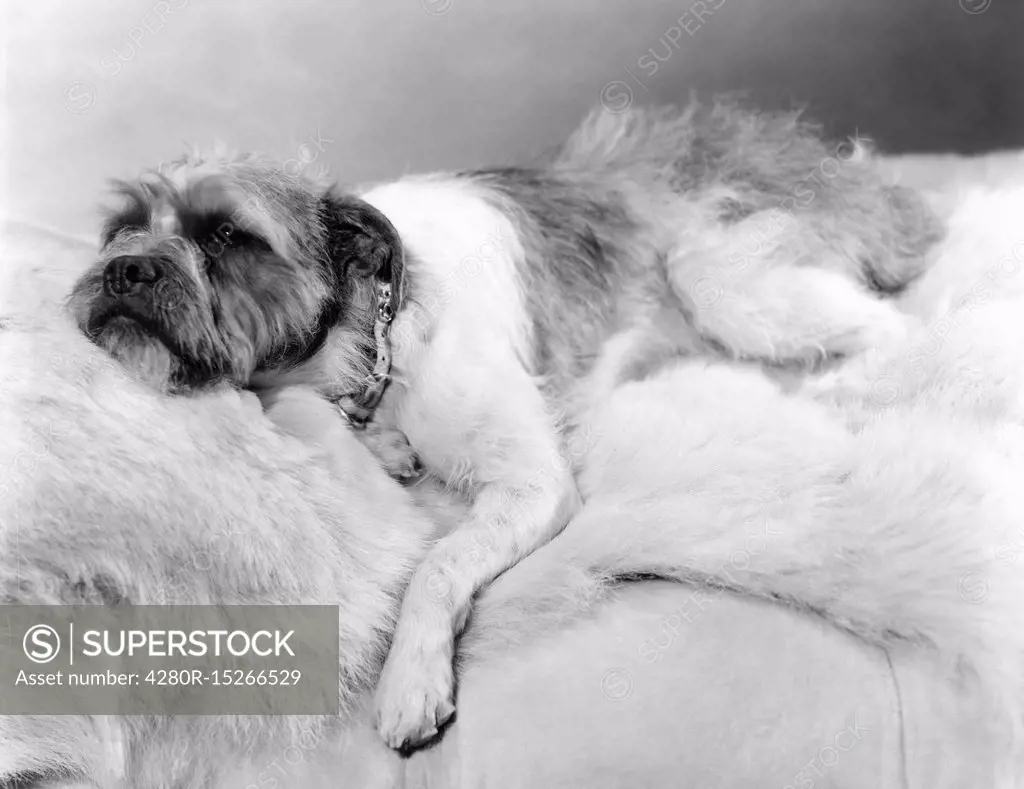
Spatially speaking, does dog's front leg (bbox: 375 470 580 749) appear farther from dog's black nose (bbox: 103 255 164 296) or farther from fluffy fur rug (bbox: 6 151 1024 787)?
dog's black nose (bbox: 103 255 164 296)

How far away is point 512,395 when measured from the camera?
1.98 m

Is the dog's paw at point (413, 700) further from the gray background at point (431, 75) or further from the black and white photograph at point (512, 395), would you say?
the gray background at point (431, 75)

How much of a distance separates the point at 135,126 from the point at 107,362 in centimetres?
108

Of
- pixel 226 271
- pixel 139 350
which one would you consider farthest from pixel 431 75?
pixel 139 350

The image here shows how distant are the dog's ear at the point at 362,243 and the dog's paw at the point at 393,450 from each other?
27 centimetres

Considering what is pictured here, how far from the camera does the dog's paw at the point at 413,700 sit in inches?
53.0

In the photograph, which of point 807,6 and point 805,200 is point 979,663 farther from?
point 807,6

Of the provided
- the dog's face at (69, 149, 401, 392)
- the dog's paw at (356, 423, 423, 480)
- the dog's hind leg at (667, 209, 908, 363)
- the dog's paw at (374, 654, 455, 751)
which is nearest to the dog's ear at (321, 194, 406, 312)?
the dog's face at (69, 149, 401, 392)

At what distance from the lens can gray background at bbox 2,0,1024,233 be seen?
2.22 m

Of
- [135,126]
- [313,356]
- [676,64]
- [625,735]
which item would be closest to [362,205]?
[313,356]

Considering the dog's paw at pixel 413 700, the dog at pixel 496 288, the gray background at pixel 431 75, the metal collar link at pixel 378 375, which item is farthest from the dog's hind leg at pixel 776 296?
the dog's paw at pixel 413 700

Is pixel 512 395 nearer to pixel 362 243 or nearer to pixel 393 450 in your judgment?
pixel 393 450

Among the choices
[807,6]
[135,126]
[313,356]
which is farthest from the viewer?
[807,6]

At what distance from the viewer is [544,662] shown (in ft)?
4.64
